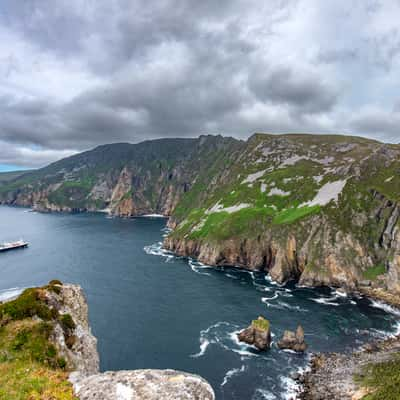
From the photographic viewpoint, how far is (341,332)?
249 feet

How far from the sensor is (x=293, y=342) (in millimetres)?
67688

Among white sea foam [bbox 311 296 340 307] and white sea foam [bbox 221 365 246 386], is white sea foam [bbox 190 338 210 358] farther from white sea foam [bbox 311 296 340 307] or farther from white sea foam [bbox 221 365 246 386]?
white sea foam [bbox 311 296 340 307]

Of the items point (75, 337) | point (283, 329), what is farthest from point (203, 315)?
point (75, 337)

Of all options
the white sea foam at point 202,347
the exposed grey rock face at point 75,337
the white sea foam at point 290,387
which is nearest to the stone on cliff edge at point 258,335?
the white sea foam at point 202,347

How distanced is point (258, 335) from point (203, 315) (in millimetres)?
21613

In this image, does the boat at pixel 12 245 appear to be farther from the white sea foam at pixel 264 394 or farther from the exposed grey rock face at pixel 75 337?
the white sea foam at pixel 264 394

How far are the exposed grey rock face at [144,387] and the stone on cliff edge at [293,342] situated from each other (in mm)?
57265

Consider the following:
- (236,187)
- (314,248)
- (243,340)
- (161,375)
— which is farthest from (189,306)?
(236,187)

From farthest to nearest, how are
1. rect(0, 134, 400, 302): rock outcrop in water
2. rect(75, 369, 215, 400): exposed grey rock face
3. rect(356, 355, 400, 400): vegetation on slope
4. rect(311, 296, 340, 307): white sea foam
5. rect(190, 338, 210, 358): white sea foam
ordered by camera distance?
rect(0, 134, 400, 302): rock outcrop in water
rect(311, 296, 340, 307): white sea foam
rect(190, 338, 210, 358): white sea foam
rect(356, 355, 400, 400): vegetation on slope
rect(75, 369, 215, 400): exposed grey rock face

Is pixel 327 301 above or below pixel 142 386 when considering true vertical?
below

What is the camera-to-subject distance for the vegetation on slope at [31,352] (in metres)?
18.7

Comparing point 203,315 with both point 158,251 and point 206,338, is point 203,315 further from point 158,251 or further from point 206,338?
point 158,251

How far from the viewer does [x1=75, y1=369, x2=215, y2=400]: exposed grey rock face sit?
17484mm

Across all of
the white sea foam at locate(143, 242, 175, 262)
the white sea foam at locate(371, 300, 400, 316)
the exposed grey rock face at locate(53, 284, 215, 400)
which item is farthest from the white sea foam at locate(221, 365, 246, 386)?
the white sea foam at locate(143, 242, 175, 262)
